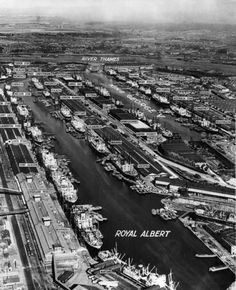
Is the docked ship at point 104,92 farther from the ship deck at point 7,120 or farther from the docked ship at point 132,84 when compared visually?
the ship deck at point 7,120

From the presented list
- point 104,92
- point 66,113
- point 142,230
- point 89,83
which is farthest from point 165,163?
point 89,83

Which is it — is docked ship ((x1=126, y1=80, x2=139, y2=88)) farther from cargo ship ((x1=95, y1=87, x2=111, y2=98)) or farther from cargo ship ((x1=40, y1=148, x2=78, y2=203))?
cargo ship ((x1=40, y1=148, x2=78, y2=203))

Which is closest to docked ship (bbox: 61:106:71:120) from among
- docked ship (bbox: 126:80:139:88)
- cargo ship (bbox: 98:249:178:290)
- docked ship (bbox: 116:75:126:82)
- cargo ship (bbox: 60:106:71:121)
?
cargo ship (bbox: 60:106:71:121)

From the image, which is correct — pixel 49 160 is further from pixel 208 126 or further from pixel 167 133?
pixel 208 126

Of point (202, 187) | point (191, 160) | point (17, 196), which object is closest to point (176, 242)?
point (202, 187)

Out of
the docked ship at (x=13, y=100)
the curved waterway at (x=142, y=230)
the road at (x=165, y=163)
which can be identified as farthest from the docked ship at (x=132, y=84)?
the curved waterway at (x=142, y=230)

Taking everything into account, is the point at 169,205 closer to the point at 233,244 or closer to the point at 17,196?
the point at 233,244
